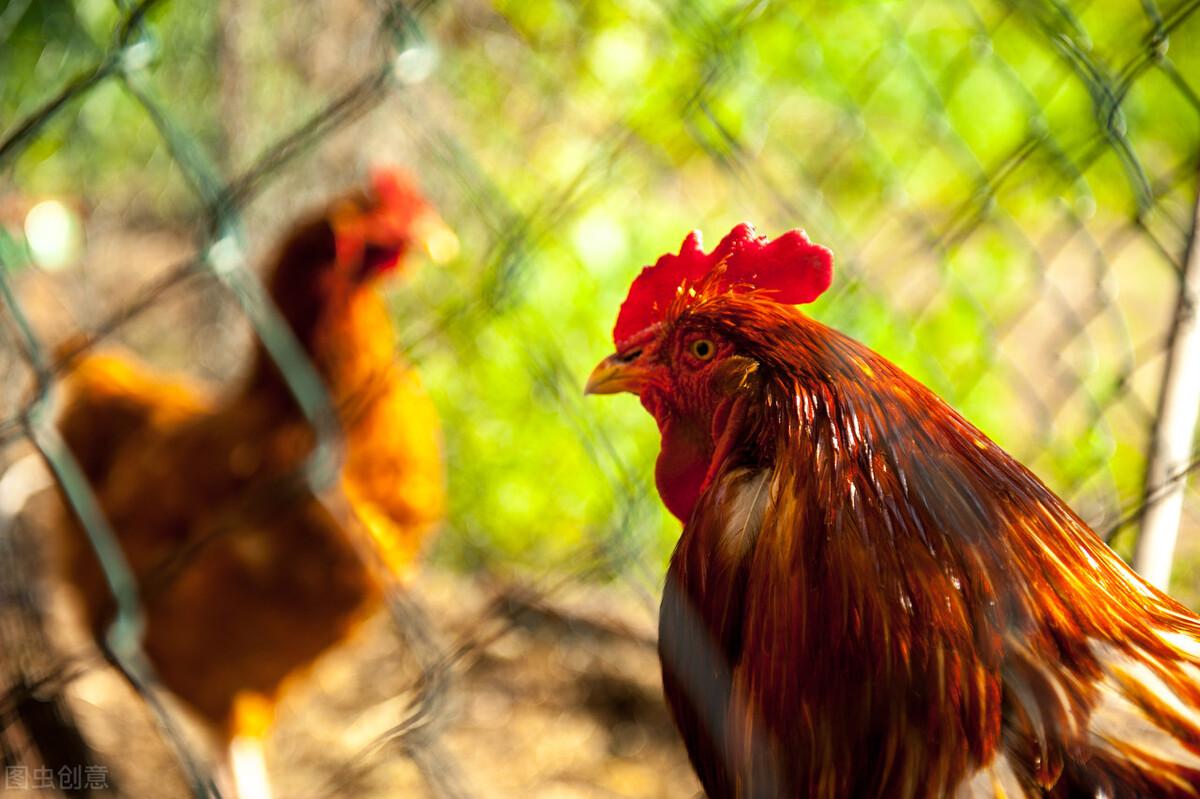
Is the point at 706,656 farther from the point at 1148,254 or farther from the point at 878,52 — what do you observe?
the point at 1148,254

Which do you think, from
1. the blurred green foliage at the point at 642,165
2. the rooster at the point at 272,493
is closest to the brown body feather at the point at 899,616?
the rooster at the point at 272,493

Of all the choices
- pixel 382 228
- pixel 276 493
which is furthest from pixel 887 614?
pixel 382 228

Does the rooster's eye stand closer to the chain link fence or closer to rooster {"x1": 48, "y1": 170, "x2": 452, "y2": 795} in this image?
rooster {"x1": 48, "y1": 170, "x2": 452, "y2": 795}

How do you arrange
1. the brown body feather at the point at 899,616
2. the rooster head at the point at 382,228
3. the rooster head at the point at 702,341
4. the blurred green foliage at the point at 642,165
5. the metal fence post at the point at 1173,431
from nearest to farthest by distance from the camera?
1. the brown body feather at the point at 899,616
2. the rooster head at the point at 702,341
3. the metal fence post at the point at 1173,431
4. the rooster head at the point at 382,228
5. the blurred green foliage at the point at 642,165

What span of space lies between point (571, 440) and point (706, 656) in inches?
55.8

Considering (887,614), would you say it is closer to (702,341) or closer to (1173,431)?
(702,341)

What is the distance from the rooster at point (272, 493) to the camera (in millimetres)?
1502

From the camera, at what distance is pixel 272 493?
54.2 inches

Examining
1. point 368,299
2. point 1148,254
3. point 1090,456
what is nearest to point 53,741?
point 368,299

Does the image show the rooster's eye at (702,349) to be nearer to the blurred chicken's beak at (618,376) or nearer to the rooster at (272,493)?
the blurred chicken's beak at (618,376)

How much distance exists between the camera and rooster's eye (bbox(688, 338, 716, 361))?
29.8 inches

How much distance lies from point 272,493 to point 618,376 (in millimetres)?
736

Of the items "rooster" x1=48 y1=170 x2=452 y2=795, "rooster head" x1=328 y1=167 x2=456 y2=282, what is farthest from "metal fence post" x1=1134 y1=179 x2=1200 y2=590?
"rooster head" x1=328 y1=167 x2=456 y2=282

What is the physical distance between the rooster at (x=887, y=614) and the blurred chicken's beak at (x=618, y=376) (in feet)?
0.25
